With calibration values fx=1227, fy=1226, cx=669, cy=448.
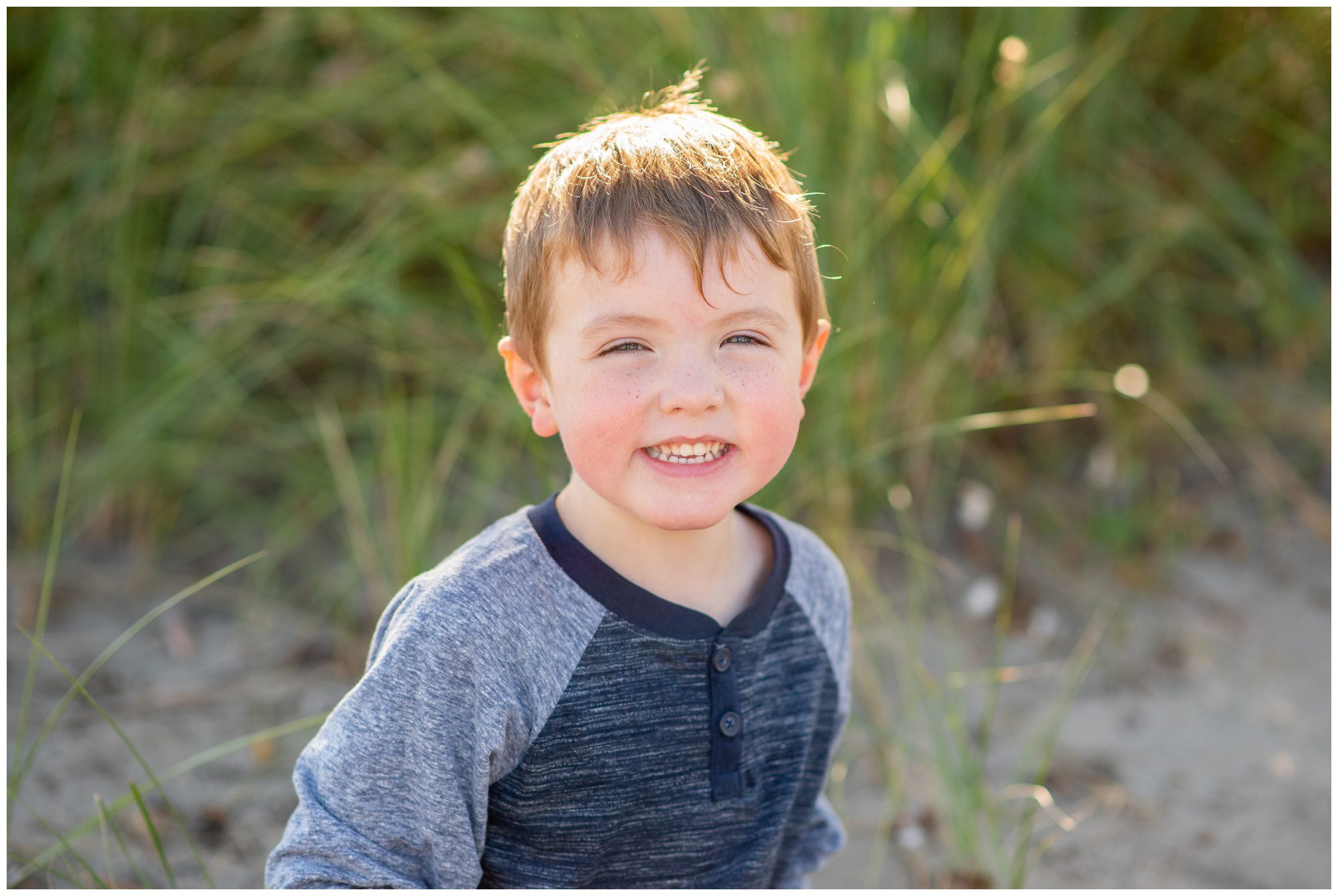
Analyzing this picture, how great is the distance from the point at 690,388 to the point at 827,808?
691mm

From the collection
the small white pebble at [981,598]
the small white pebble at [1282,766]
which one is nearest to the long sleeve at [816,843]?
the small white pebble at [981,598]

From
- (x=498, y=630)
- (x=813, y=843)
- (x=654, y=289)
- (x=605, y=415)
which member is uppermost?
(x=654, y=289)

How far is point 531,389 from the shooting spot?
4.17 feet

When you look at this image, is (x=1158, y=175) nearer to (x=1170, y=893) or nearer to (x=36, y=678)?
(x=1170, y=893)

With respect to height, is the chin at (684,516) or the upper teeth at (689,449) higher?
the upper teeth at (689,449)

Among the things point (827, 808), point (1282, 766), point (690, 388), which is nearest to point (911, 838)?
point (827, 808)

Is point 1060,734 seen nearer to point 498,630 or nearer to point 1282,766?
point 1282,766

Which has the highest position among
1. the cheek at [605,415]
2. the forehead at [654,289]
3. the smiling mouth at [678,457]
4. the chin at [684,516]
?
the forehead at [654,289]

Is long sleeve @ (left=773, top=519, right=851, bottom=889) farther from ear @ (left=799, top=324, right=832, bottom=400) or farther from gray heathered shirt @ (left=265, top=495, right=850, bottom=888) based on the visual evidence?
ear @ (left=799, top=324, right=832, bottom=400)

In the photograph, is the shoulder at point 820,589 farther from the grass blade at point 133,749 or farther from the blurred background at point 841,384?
the grass blade at point 133,749

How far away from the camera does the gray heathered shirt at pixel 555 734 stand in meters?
1.14

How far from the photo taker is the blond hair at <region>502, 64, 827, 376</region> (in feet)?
3.74

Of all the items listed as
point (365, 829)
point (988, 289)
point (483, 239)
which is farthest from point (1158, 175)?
point (365, 829)

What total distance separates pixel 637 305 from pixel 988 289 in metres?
1.73
